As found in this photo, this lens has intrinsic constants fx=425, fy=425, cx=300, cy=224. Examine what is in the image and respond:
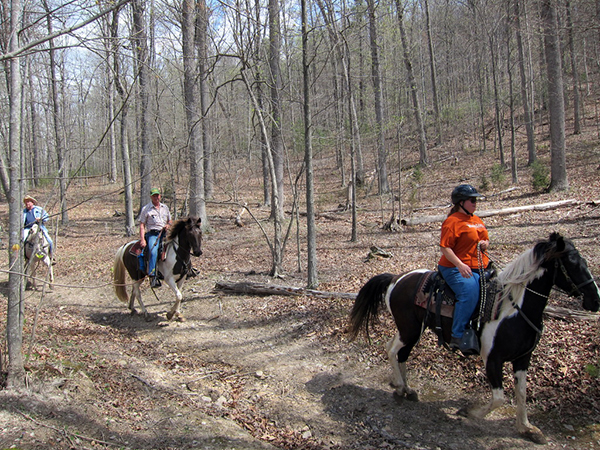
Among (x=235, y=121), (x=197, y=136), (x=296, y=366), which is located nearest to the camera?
(x=296, y=366)

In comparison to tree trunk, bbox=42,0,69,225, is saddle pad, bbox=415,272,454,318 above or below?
below

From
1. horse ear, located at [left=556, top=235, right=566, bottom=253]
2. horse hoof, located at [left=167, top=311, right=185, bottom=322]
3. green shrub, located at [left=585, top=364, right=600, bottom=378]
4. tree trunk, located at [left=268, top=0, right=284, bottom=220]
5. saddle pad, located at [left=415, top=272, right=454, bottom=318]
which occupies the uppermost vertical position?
tree trunk, located at [left=268, top=0, right=284, bottom=220]

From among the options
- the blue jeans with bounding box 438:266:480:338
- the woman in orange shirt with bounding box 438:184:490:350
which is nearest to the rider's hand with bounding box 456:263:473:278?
the woman in orange shirt with bounding box 438:184:490:350

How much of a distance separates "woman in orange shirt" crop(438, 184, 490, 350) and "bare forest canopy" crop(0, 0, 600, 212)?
3739 millimetres

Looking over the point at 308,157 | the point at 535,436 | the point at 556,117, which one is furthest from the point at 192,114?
the point at 556,117

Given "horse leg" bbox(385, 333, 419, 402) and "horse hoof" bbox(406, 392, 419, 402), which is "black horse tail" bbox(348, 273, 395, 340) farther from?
→ "horse hoof" bbox(406, 392, 419, 402)

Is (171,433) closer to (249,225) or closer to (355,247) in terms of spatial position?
(355,247)

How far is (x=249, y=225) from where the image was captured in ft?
62.7

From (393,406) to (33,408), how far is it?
4084mm

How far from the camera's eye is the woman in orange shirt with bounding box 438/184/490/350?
15.8 ft

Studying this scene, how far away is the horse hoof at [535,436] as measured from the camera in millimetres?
4430

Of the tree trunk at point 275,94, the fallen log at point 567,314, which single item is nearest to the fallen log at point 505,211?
the tree trunk at point 275,94

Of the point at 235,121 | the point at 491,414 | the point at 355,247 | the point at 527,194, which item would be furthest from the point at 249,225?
the point at 491,414

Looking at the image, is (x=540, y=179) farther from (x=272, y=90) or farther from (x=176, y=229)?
(x=176, y=229)
